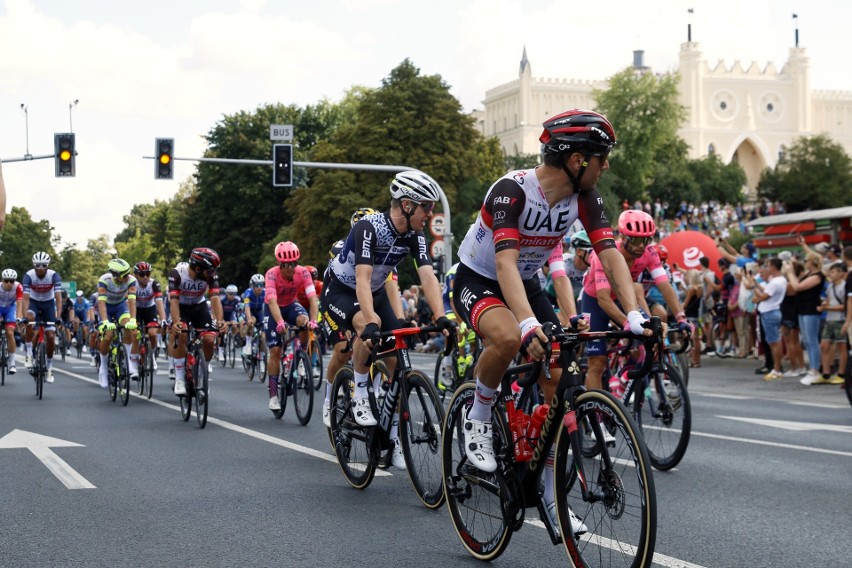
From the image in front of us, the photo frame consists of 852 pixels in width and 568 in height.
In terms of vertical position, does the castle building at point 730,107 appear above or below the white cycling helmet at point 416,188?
above

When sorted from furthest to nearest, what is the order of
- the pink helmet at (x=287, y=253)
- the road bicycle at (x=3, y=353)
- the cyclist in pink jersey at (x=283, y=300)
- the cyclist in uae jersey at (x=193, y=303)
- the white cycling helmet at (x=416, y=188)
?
the road bicycle at (x=3, y=353)
the cyclist in uae jersey at (x=193, y=303)
the pink helmet at (x=287, y=253)
the cyclist in pink jersey at (x=283, y=300)
the white cycling helmet at (x=416, y=188)

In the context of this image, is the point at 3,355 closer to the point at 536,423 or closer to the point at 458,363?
the point at 458,363

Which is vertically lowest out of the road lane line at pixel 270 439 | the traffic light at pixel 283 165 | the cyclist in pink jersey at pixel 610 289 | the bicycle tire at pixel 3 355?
the road lane line at pixel 270 439

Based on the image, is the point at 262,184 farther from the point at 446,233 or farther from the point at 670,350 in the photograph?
the point at 670,350

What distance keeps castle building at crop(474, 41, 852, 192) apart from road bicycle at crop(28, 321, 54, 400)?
425 feet

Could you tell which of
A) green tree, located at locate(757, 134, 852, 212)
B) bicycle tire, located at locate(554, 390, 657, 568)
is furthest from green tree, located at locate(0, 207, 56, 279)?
bicycle tire, located at locate(554, 390, 657, 568)

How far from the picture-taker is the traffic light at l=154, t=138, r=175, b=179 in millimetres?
31203

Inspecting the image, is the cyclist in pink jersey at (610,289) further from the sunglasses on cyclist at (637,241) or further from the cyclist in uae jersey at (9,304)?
the cyclist in uae jersey at (9,304)

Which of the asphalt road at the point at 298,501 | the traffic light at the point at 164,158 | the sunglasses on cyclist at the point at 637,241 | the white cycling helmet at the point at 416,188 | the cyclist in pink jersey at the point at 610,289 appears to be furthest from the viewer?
the traffic light at the point at 164,158

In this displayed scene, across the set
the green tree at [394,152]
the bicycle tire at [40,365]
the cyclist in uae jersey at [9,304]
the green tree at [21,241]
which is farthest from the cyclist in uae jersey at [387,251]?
the green tree at [21,241]

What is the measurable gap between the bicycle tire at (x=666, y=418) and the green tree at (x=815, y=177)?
97.9 metres

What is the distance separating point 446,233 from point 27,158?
11.4 m

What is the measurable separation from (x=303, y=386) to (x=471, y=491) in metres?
7.26

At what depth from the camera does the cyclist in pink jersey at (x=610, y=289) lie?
413 inches
